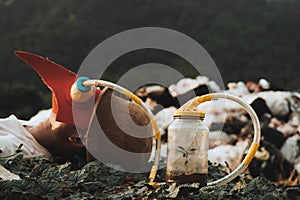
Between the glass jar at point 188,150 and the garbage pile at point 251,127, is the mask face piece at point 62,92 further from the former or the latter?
the garbage pile at point 251,127

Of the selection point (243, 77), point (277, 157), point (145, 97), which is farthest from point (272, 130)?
point (243, 77)

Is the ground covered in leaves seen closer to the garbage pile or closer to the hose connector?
the hose connector

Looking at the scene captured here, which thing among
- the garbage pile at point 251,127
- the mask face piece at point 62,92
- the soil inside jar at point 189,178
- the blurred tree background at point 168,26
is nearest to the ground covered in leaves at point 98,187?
the soil inside jar at point 189,178

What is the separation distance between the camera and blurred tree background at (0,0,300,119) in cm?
994

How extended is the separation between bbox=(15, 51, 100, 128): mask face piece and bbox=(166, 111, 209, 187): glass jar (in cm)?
48

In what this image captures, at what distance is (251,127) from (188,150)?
7.11 ft

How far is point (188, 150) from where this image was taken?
2.36 meters

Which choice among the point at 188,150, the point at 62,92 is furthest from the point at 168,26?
the point at 188,150

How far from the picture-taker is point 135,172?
8.93 feet

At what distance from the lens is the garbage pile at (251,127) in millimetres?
4254

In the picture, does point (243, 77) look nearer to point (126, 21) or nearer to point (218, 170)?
point (126, 21)

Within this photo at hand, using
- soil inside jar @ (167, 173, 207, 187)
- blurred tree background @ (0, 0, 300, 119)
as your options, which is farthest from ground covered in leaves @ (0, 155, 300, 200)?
blurred tree background @ (0, 0, 300, 119)

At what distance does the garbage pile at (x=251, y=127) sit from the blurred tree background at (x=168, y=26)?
4879 millimetres

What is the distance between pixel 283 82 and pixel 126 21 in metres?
3.40
